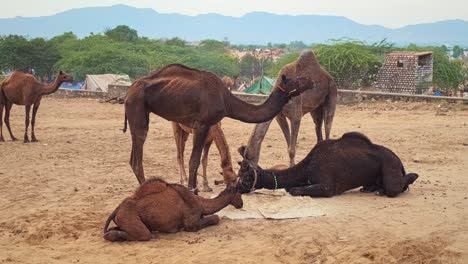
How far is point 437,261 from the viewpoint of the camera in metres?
6.41

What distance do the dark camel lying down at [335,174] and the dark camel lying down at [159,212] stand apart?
131 centimetres

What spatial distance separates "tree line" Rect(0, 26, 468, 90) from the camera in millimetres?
30594

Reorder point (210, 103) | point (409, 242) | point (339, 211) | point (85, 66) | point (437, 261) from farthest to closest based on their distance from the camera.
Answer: point (85, 66)
point (210, 103)
point (339, 211)
point (409, 242)
point (437, 261)

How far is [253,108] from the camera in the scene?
8938 millimetres

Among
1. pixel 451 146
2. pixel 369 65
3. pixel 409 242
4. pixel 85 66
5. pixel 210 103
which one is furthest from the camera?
pixel 85 66

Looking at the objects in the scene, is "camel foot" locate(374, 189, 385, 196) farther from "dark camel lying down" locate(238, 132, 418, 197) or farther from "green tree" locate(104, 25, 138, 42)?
"green tree" locate(104, 25, 138, 42)

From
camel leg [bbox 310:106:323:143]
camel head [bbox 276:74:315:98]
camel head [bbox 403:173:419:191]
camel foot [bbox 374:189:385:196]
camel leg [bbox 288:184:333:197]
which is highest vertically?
camel head [bbox 276:74:315:98]

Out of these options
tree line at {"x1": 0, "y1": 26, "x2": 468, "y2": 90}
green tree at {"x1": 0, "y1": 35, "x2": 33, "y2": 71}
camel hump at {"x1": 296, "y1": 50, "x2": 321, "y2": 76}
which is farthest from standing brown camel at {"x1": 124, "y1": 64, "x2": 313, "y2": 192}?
green tree at {"x1": 0, "y1": 35, "x2": 33, "y2": 71}

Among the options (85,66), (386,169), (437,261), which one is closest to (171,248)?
(437,261)

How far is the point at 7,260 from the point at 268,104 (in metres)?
4.36

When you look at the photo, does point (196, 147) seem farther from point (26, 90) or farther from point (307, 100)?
point (26, 90)

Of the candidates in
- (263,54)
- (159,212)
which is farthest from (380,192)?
(263,54)

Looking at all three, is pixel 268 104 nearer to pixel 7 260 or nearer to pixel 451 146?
pixel 7 260

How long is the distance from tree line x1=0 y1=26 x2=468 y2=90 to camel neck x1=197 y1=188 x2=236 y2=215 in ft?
76.3
